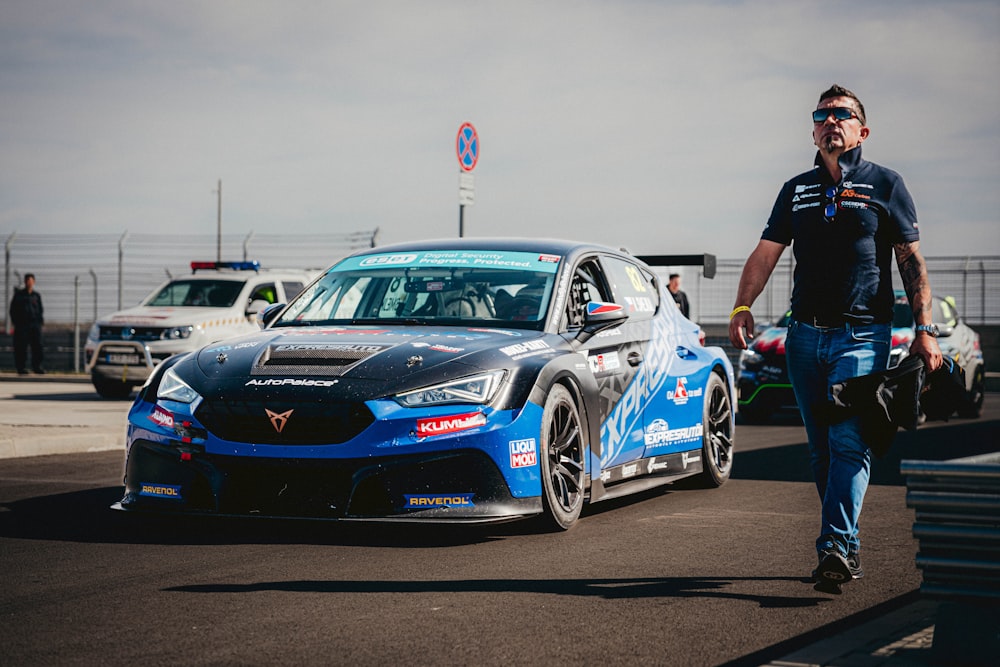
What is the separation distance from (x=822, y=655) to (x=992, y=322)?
Answer: 78.7ft

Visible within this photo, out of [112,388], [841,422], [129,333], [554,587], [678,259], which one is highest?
[678,259]

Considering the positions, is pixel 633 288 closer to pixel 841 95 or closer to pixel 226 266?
pixel 841 95

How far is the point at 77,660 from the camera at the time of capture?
413cm

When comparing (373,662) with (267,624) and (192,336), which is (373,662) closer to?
(267,624)

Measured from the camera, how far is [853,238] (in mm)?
5469

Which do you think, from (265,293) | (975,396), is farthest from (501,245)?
(265,293)

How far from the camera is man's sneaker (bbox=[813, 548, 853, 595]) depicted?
5227 mm

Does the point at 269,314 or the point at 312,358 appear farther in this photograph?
the point at 269,314

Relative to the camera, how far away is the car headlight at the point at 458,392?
6.33 m

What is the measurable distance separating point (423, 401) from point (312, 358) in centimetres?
66

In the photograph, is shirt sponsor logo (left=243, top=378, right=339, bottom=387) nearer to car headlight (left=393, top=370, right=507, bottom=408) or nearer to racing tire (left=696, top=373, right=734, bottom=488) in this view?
car headlight (left=393, top=370, right=507, bottom=408)

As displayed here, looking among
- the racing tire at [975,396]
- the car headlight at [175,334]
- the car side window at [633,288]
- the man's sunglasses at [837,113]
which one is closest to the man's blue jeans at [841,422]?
the man's sunglasses at [837,113]

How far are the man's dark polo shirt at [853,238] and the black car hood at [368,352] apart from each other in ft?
5.66

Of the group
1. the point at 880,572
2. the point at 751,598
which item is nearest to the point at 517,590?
the point at 751,598
